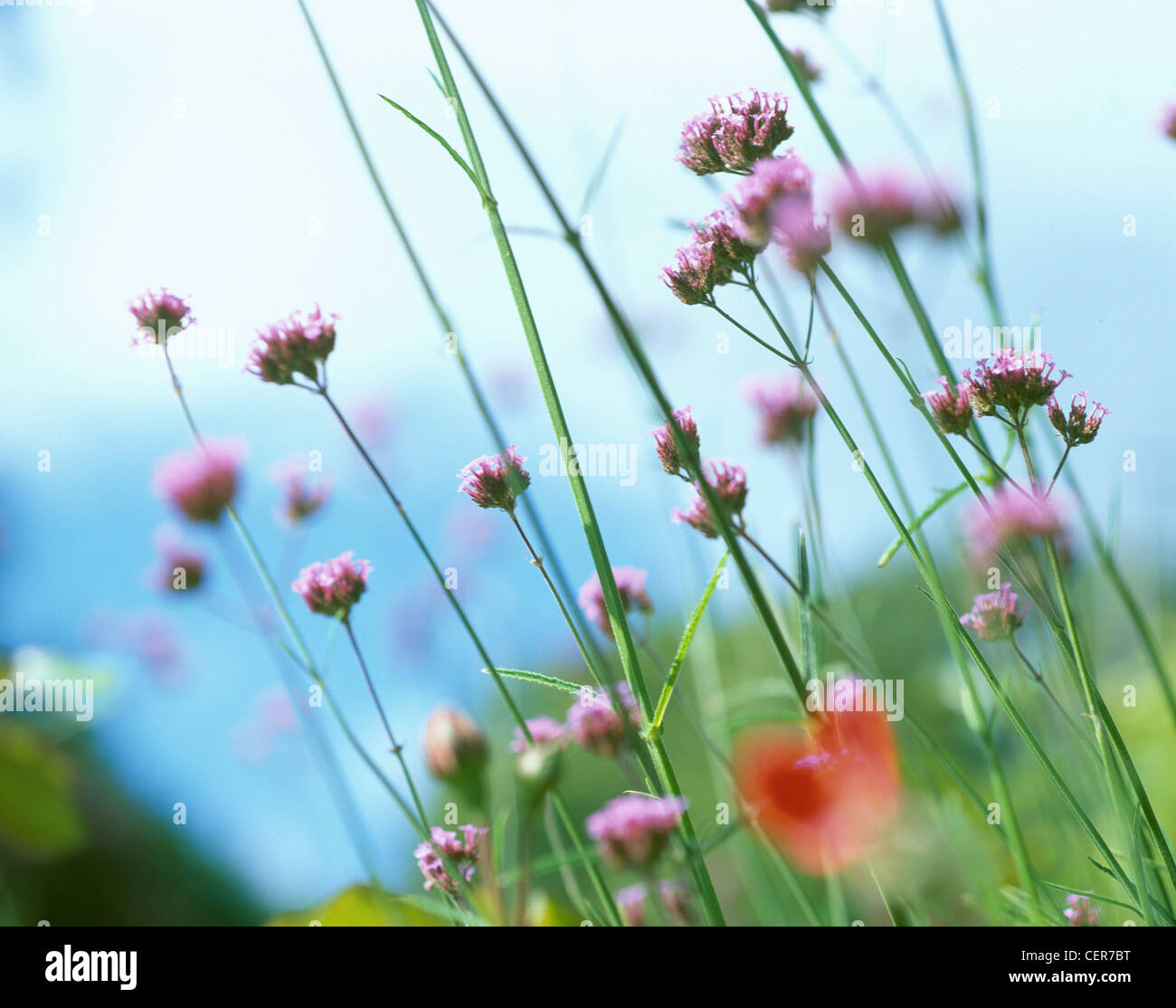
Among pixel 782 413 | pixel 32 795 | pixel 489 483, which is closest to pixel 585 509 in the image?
pixel 489 483

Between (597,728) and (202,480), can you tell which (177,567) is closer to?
(202,480)

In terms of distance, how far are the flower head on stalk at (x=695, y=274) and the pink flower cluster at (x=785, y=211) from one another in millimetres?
30

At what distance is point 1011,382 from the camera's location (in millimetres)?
517

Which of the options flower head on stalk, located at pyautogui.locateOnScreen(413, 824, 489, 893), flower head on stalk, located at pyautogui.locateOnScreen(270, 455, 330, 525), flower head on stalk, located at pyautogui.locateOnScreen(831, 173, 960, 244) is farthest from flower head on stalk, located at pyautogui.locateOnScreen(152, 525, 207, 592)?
flower head on stalk, located at pyautogui.locateOnScreen(831, 173, 960, 244)

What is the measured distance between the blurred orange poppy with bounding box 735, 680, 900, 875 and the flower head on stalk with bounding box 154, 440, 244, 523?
37cm

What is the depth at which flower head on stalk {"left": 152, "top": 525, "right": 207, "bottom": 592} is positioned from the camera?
0.71 meters

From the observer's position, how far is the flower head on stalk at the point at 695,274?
52cm

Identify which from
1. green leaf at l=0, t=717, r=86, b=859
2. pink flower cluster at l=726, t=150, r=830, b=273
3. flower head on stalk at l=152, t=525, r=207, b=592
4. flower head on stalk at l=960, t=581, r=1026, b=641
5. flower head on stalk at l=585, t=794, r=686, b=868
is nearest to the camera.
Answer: flower head on stalk at l=585, t=794, r=686, b=868

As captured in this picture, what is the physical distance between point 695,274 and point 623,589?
209mm

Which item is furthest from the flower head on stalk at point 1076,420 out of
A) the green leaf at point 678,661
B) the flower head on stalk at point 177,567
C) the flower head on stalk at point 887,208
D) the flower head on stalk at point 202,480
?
the flower head on stalk at point 177,567

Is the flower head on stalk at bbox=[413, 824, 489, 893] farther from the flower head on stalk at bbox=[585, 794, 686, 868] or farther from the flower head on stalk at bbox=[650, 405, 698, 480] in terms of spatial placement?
the flower head on stalk at bbox=[650, 405, 698, 480]

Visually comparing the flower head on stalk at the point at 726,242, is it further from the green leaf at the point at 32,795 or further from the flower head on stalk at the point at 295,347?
the green leaf at the point at 32,795
